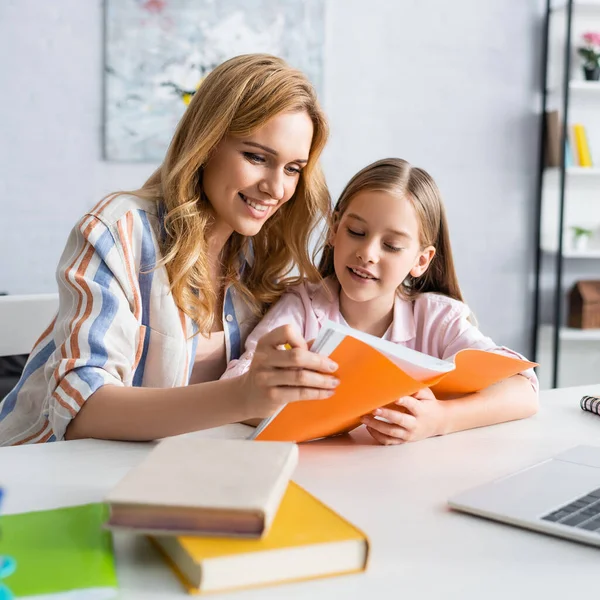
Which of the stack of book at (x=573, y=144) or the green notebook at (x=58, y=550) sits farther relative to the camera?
the stack of book at (x=573, y=144)

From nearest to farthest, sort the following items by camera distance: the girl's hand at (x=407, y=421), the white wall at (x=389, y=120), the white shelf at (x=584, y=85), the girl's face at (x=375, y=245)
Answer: the girl's hand at (x=407, y=421), the girl's face at (x=375, y=245), the white wall at (x=389, y=120), the white shelf at (x=584, y=85)

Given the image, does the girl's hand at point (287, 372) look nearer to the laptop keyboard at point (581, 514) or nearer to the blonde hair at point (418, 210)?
the laptop keyboard at point (581, 514)

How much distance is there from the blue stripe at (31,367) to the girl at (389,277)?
30 cm

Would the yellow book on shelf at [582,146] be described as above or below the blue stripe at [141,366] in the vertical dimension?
above

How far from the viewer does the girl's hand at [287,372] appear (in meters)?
0.87

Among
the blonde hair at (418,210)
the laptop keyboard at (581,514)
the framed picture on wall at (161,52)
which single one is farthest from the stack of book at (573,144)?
the laptop keyboard at (581,514)

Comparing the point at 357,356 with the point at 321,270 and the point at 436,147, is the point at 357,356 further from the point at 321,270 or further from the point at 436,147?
the point at 436,147

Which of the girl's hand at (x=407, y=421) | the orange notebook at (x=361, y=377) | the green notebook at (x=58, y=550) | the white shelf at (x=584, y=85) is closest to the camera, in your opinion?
the green notebook at (x=58, y=550)

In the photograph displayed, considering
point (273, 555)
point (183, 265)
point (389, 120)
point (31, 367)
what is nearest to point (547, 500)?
point (273, 555)

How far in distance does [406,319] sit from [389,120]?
2.28 meters

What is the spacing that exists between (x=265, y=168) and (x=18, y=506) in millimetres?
747

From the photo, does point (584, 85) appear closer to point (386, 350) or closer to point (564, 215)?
point (564, 215)

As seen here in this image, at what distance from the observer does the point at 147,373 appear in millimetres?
1327

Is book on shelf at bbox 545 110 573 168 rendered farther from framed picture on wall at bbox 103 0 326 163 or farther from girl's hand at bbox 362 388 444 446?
girl's hand at bbox 362 388 444 446
